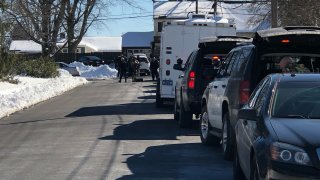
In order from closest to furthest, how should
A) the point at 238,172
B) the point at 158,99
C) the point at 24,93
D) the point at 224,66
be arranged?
the point at 238,172 < the point at 224,66 < the point at 158,99 < the point at 24,93

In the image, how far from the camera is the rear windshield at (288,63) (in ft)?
33.5

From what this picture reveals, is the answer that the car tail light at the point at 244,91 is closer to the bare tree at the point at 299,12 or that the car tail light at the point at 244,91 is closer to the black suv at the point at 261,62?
the black suv at the point at 261,62

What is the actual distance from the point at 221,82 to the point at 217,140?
151cm

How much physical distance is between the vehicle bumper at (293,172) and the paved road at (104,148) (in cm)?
338

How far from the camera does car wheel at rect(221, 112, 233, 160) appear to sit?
34.9 feet

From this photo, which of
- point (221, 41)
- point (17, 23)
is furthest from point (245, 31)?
point (221, 41)

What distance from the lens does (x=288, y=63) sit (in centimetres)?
1016

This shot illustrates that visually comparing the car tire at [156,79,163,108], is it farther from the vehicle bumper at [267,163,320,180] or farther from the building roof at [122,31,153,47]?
the building roof at [122,31,153,47]

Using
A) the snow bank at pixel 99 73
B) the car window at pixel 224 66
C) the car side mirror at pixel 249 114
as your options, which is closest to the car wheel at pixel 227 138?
the car window at pixel 224 66

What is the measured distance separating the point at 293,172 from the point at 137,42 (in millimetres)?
80968

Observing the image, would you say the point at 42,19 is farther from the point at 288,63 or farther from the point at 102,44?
the point at 102,44

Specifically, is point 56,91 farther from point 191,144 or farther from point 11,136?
point 191,144

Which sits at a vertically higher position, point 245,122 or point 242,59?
point 242,59

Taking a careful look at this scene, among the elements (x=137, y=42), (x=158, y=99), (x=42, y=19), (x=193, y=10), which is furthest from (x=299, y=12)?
(x=137, y=42)
